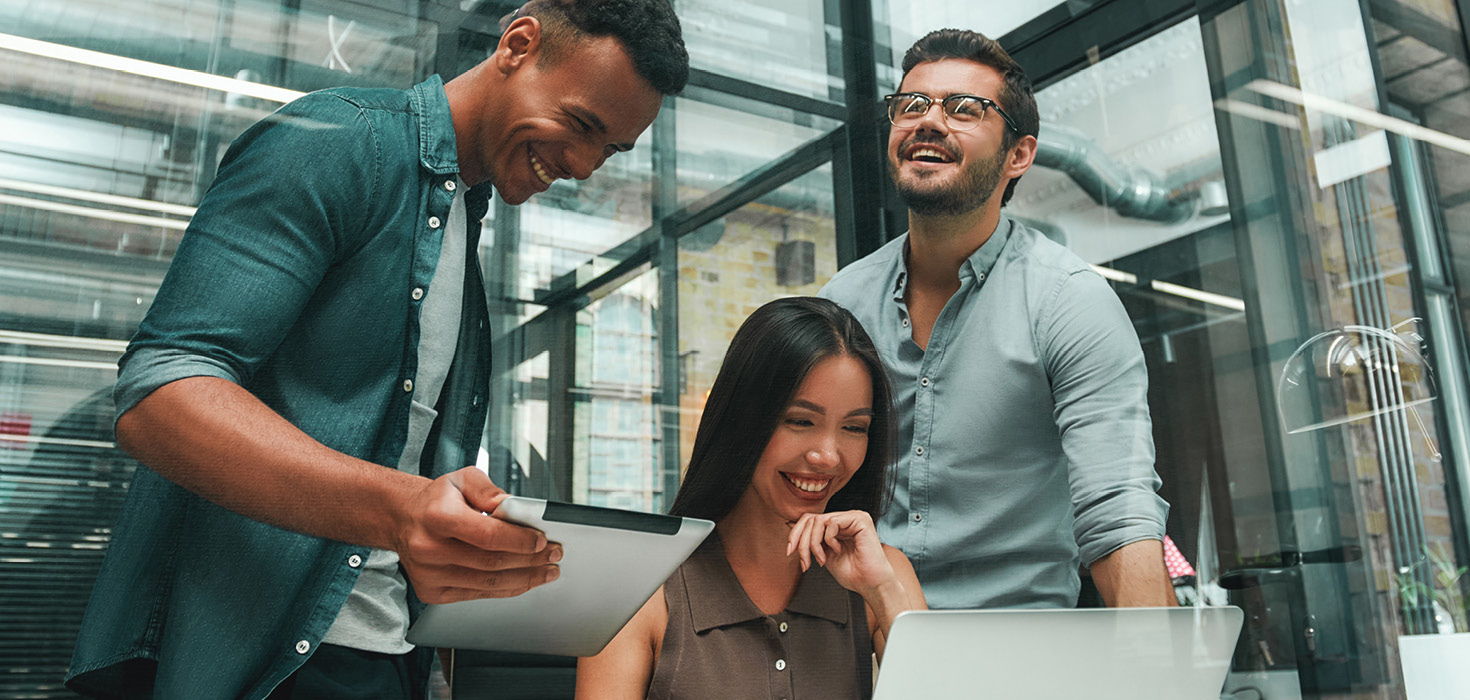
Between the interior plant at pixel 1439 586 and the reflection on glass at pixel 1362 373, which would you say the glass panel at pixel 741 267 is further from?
the interior plant at pixel 1439 586

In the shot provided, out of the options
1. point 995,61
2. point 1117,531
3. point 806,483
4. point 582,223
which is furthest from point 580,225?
point 1117,531

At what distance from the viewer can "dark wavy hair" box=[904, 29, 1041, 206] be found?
1.74 metres

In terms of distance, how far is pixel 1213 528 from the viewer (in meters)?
1.88

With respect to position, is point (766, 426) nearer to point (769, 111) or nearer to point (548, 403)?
point (548, 403)

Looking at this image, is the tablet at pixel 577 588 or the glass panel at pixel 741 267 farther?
the glass panel at pixel 741 267

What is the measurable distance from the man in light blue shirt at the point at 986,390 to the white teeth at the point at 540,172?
42cm

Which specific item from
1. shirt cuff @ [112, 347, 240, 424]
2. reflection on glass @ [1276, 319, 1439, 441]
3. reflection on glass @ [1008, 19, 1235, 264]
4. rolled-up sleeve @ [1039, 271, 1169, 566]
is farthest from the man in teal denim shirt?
reflection on glass @ [1276, 319, 1439, 441]

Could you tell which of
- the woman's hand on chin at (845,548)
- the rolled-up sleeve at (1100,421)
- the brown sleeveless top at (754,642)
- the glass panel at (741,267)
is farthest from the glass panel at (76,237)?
the rolled-up sleeve at (1100,421)

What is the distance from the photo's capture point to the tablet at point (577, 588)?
999 millimetres

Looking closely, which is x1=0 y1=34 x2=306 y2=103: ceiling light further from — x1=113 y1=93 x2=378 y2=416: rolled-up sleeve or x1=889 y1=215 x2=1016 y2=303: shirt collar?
x1=889 y1=215 x2=1016 y2=303: shirt collar

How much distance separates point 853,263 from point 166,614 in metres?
0.93

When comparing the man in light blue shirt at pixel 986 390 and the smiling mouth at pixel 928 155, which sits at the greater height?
the smiling mouth at pixel 928 155

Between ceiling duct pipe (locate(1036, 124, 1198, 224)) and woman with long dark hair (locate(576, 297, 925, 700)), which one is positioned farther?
ceiling duct pipe (locate(1036, 124, 1198, 224))

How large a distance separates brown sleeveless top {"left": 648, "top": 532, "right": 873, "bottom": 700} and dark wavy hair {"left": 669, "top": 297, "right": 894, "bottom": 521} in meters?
0.08
